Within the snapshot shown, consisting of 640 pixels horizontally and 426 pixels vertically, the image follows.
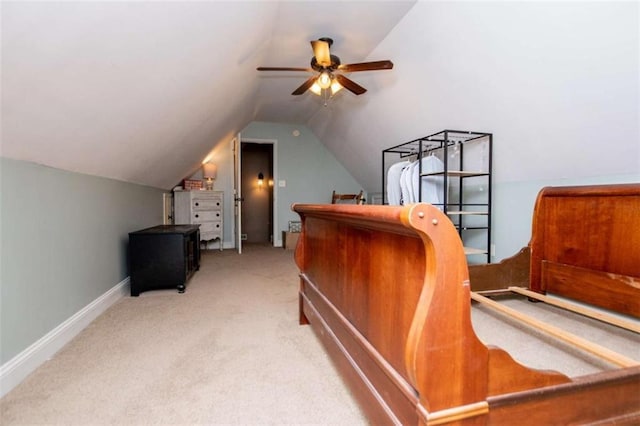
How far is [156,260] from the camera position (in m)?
2.83

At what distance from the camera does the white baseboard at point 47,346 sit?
1.39 m

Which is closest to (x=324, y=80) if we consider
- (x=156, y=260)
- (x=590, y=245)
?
(x=156, y=260)

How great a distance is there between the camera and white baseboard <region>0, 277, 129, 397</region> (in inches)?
54.9

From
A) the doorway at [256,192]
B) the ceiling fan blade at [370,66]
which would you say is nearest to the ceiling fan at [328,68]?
the ceiling fan blade at [370,66]

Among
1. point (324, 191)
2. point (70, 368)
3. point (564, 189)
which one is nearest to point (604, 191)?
point (564, 189)

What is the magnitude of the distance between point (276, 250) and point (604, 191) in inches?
177

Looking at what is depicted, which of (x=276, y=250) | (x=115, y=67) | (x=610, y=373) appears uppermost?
(x=115, y=67)

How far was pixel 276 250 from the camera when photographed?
5512mm

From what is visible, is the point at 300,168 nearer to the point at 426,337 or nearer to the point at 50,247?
the point at 50,247

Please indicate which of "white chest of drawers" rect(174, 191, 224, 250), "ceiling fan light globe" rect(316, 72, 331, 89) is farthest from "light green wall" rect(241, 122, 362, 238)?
"ceiling fan light globe" rect(316, 72, 331, 89)

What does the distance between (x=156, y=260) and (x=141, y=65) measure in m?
1.79

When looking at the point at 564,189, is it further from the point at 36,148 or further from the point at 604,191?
the point at 36,148

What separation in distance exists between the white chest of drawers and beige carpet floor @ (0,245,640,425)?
2.59 meters

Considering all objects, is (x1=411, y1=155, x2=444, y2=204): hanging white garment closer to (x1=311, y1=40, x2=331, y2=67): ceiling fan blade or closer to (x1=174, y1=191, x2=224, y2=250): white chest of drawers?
(x1=311, y1=40, x2=331, y2=67): ceiling fan blade
